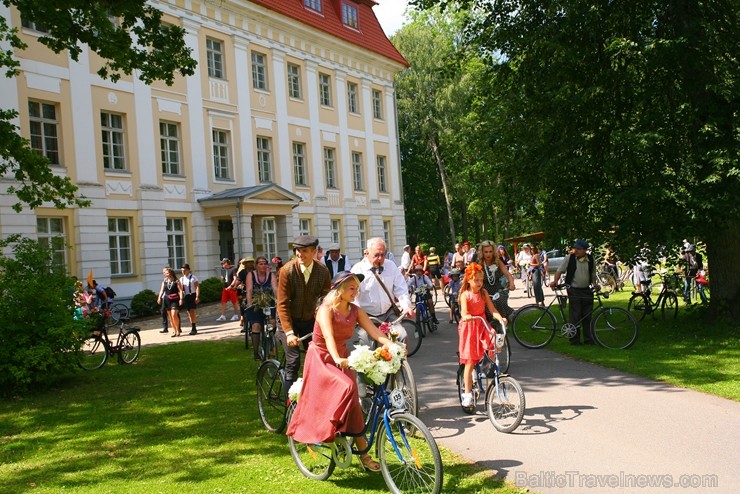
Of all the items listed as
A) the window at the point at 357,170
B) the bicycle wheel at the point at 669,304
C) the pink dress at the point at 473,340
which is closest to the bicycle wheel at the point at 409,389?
the pink dress at the point at 473,340

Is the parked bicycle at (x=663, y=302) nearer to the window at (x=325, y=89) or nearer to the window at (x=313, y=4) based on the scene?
the window at (x=325, y=89)

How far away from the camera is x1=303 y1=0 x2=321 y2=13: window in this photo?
1305 inches

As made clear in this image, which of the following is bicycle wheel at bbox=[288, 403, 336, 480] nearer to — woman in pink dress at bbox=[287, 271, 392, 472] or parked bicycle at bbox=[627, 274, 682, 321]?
woman in pink dress at bbox=[287, 271, 392, 472]

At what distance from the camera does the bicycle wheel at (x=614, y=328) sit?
39.5 feet

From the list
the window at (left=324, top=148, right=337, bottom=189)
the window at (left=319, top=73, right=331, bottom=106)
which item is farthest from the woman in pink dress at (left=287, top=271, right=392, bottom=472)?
the window at (left=319, top=73, right=331, bottom=106)

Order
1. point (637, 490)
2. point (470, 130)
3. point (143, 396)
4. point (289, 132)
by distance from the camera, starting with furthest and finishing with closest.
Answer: point (289, 132) → point (470, 130) → point (143, 396) → point (637, 490)

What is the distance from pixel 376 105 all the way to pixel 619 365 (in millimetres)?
29635

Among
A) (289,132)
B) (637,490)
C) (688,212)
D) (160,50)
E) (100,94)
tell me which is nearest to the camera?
(637,490)

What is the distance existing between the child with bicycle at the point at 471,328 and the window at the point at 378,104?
31.0 meters

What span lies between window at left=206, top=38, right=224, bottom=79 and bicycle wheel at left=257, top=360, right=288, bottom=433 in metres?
22.4

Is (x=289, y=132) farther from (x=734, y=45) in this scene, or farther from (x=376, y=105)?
(x=734, y=45)

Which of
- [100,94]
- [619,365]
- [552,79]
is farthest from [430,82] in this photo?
[619,365]

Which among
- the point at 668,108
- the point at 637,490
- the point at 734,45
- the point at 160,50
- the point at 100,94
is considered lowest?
→ the point at 637,490

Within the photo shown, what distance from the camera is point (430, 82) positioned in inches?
2014
